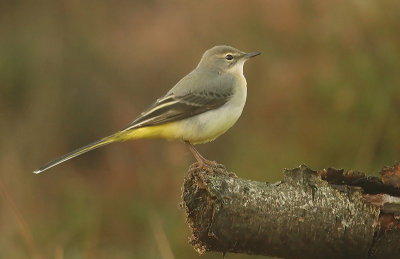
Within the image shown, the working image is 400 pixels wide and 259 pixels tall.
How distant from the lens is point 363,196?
4730 mm

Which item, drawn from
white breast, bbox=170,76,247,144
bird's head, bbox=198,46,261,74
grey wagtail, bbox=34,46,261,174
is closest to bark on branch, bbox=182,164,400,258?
grey wagtail, bbox=34,46,261,174

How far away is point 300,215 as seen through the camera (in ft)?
15.2

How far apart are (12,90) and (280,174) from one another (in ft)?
24.2

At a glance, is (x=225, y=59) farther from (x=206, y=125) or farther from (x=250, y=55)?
(x=206, y=125)

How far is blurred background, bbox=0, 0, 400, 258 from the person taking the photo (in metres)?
9.42

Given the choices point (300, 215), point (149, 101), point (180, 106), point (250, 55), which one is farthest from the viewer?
point (149, 101)

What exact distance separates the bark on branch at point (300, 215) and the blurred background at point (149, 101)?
54.1 inches

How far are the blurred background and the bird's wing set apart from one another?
861mm

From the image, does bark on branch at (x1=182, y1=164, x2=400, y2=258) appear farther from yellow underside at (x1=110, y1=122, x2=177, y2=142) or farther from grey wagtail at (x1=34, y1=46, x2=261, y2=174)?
yellow underside at (x1=110, y1=122, x2=177, y2=142)

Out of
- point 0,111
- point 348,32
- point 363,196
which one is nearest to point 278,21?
point 348,32

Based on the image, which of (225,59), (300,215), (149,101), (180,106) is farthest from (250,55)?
(149,101)

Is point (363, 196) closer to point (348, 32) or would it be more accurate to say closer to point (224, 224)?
point (224, 224)

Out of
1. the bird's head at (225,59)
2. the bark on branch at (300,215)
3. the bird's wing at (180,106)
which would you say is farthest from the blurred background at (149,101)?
the bird's head at (225,59)

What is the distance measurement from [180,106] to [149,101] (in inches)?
366
